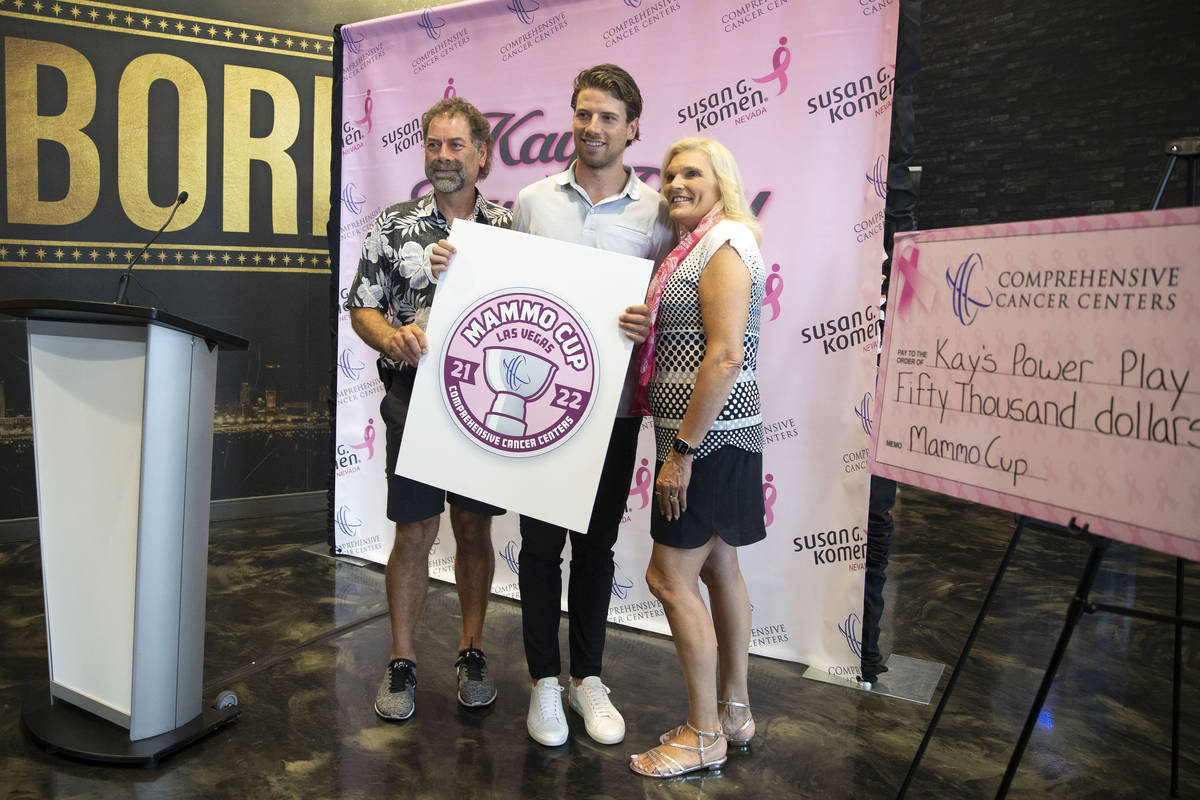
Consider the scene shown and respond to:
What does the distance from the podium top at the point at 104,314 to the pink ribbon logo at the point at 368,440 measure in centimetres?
169

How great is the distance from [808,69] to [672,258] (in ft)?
3.42

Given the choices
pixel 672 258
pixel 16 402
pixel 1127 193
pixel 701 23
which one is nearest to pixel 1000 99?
pixel 1127 193

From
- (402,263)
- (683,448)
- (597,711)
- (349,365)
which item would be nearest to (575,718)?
(597,711)

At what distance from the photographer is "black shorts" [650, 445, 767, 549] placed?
2018 millimetres

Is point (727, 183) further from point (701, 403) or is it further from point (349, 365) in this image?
point (349, 365)

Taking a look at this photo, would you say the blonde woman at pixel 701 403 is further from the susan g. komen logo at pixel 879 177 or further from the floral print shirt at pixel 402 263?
the susan g. komen logo at pixel 879 177

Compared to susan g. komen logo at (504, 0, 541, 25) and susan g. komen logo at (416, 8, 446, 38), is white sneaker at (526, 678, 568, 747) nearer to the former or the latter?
susan g. komen logo at (504, 0, 541, 25)

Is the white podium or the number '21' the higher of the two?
the number '21'

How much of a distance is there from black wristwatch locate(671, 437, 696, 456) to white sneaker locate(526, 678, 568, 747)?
0.78m

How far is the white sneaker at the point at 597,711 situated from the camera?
227 cm

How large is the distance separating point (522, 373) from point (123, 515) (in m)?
0.97

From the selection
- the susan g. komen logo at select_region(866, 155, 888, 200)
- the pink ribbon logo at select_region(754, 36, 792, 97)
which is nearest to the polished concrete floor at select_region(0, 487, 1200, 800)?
the susan g. komen logo at select_region(866, 155, 888, 200)

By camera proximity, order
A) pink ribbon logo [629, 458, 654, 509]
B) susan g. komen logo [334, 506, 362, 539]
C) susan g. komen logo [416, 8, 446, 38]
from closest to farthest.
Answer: pink ribbon logo [629, 458, 654, 509] < susan g. komen logo [416, 8, 446, 38] < susan g. komen logo [334, 506, 362, 539]

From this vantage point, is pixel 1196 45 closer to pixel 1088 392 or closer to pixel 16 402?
pixel 1088 392
